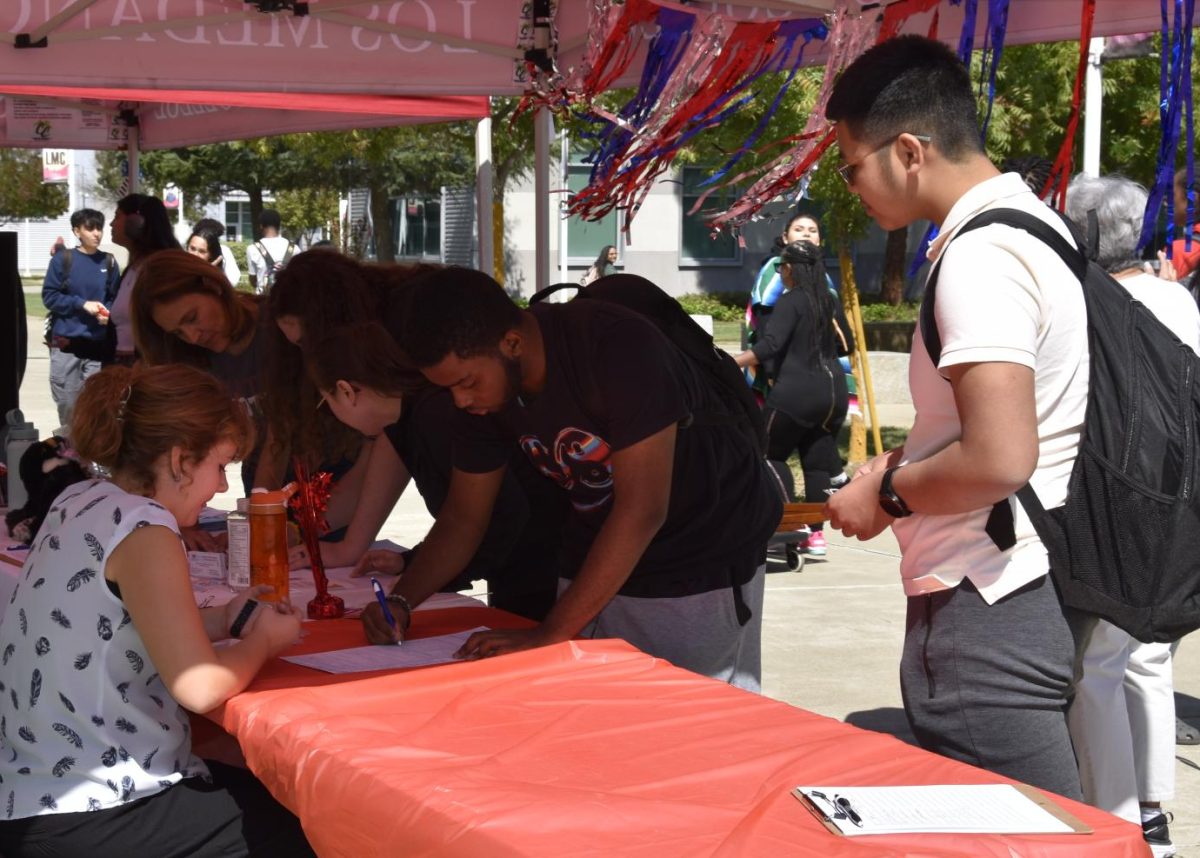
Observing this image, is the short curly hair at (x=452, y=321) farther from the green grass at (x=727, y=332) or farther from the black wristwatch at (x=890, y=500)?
the green grass at (x=727, y=332)

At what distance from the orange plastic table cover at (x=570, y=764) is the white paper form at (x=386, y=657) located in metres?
0.06

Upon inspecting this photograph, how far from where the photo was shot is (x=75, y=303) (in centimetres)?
919

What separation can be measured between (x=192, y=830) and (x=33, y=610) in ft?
1.49

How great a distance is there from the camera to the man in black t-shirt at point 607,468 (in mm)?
2537

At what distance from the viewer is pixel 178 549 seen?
2.38 meters

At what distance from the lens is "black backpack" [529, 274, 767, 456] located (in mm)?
2912

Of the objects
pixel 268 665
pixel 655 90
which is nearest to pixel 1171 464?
pixel 268 665

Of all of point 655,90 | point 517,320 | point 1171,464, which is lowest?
point 1171,464

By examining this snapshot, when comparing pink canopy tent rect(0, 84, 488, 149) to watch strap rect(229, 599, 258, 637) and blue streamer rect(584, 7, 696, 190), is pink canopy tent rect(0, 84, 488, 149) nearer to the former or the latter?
blue streamer rect(584, 7, 696, 190)

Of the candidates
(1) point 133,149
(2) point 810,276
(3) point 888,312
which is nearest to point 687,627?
(2) point 810,276

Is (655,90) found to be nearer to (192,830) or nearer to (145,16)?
(145,16)

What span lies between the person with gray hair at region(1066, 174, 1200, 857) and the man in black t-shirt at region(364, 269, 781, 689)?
71 centimetres

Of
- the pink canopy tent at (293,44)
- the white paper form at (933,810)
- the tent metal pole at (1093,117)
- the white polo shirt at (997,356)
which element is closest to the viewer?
the white paper form at (933,810)

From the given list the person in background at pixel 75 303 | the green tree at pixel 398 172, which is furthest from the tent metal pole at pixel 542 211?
the green tree at pixel 398 172
